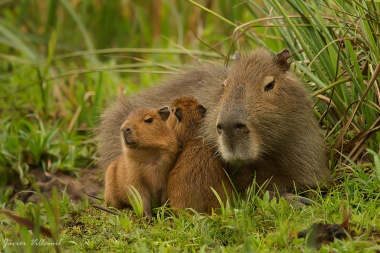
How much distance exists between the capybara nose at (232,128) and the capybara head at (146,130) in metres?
0.46

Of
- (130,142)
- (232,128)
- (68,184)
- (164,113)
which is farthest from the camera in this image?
(68,184)

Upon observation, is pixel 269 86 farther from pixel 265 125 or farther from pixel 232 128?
pixel 232 128

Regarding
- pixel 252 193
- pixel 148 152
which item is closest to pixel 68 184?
pixel 148 152

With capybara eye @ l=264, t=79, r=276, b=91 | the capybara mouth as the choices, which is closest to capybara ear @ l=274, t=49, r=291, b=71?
capybara eye @ l=264, t=79, r=276, b=91

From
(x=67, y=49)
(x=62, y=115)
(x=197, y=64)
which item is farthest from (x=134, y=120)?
(x=67, y=49)

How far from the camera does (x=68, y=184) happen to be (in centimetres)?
582

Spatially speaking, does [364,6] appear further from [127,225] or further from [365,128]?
[127,225]

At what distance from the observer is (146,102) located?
5438mm

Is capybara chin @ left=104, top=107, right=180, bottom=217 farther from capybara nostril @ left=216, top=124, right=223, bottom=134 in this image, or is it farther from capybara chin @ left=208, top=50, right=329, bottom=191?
capybara nostril @ left=216, top=124, right=223, bottom=134

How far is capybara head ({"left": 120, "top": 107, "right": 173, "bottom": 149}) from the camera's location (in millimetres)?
4328

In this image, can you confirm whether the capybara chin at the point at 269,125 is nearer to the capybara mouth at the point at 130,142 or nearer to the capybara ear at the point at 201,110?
the capybara ear at the point at 201,110

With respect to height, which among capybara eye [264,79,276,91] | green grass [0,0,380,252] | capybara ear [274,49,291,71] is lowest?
green grass [0,0,380,252]

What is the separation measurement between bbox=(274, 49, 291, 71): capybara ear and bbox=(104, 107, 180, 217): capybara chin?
762 millimetres

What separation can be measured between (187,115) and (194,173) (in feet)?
1.43
